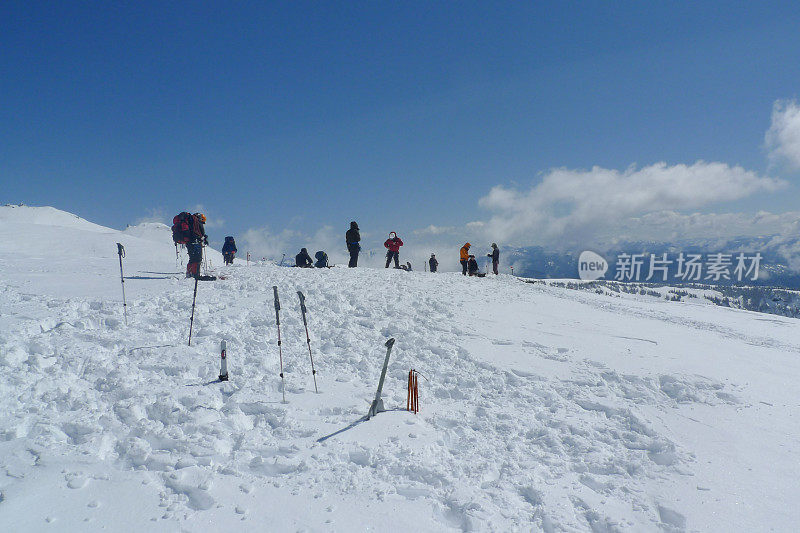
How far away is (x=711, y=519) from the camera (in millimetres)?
5266

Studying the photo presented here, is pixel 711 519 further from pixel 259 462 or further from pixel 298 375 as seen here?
pixel 298 375

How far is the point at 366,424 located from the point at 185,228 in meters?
13.1

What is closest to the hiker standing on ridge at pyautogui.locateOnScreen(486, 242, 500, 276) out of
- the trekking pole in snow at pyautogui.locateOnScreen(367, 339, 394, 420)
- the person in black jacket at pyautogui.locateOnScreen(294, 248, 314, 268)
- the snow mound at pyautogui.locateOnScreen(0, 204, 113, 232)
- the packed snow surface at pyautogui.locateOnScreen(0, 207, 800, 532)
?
the person in black jacket at pyautogui.locateOnScreen(294, 248, 314, 268)

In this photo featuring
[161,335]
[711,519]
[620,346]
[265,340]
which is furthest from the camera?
[620,346]

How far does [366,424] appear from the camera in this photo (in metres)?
7.07

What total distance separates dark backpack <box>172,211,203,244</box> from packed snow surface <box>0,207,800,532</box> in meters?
3.80

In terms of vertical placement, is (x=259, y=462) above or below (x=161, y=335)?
below

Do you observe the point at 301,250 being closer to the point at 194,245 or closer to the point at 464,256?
the point at 194,245

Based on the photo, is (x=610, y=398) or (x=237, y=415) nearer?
(x=237, y=415)

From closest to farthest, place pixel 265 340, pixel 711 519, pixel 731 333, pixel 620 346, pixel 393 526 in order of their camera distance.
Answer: pixel 393 526
pixel 711 519
pixel 265 340
pixel 620 346
pixel 731 333

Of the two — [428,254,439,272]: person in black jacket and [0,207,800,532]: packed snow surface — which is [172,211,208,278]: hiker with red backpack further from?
[428,254,439,272]: person in black jacket

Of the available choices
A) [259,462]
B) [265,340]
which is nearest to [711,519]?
[259,462]

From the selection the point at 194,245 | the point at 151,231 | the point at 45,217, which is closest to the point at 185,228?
the point at 194,245

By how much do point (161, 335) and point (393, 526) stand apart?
773 centimetres
